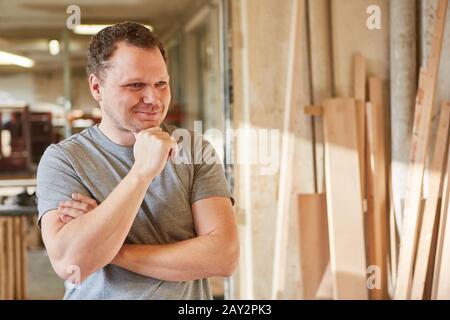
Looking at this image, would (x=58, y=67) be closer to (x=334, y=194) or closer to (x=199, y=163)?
(x=334, y=194)

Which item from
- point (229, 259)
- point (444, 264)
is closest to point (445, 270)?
point (444, 264)

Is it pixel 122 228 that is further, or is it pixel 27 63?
pixel 27 63

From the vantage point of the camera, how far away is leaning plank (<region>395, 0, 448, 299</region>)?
87.1 inches

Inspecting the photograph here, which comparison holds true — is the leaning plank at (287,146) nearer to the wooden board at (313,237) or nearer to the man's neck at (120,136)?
the wooden board at (313,237)

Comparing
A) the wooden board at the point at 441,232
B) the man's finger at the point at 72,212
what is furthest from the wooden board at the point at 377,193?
the man's finger at the point at 72,212

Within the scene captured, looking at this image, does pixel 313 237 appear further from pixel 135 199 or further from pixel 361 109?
pixel 135 199

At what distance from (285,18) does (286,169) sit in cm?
66

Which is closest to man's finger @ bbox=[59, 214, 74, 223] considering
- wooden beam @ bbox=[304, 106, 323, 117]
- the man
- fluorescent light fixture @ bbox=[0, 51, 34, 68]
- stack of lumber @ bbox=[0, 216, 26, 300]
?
the man

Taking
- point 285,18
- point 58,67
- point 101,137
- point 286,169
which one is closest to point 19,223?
point 286,169

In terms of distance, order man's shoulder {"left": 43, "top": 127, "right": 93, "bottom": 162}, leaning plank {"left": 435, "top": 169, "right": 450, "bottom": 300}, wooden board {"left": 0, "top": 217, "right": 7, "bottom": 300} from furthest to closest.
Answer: wooden board {"left": 0, "top": 217, "right": 7, "bottom": 300} → leaning plank {"left": 435, "top": 169, "right": 450, "bottom": 300} → man's shoulder {"left": 43, "top": 127, "right": 93, "bottom": 162}

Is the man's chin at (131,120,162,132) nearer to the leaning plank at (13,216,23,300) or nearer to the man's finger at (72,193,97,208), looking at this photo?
the man's finger at (72,193,97,208)

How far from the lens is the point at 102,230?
973mm

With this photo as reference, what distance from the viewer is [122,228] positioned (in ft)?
3.21

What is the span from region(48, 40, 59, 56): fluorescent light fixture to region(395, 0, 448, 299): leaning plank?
16.4 feet
